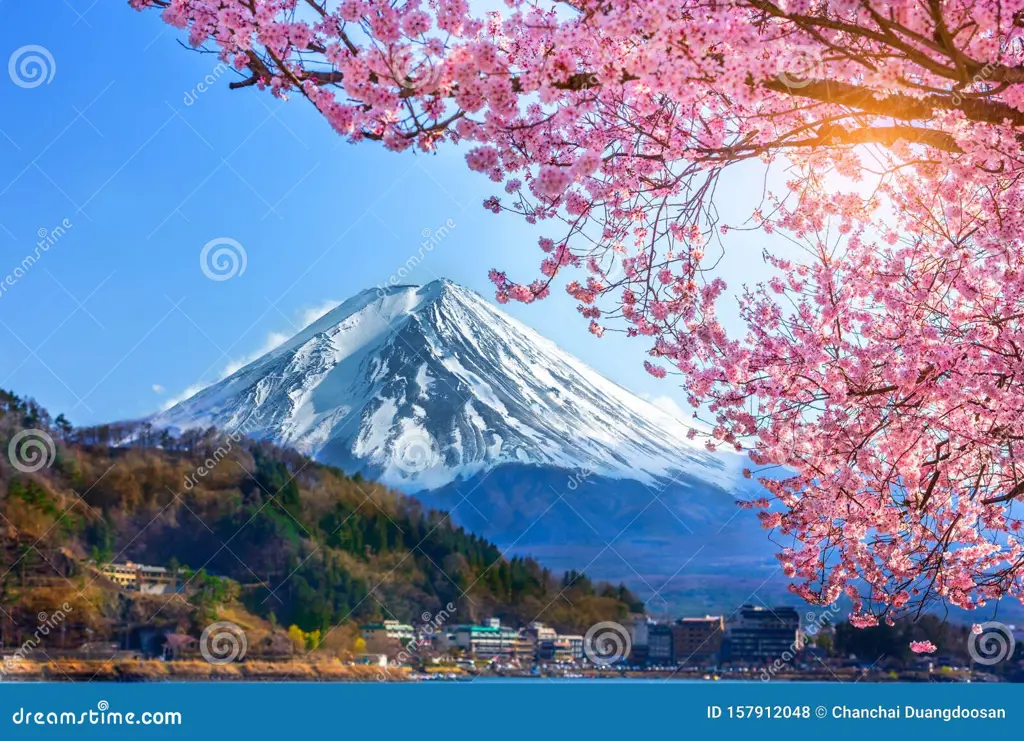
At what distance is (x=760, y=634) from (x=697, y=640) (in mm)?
3844

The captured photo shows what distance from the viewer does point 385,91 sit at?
12.6 feet

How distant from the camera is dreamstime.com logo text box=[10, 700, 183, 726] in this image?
34062 millimetres

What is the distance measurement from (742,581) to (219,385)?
46019 mm

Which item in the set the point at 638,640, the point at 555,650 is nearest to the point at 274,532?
the point at 555,650

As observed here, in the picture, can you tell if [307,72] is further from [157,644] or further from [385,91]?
[157,644]

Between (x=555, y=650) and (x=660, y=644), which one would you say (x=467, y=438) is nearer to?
(x=555, y=650)

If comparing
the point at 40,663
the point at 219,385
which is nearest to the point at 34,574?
the point at 40,663
